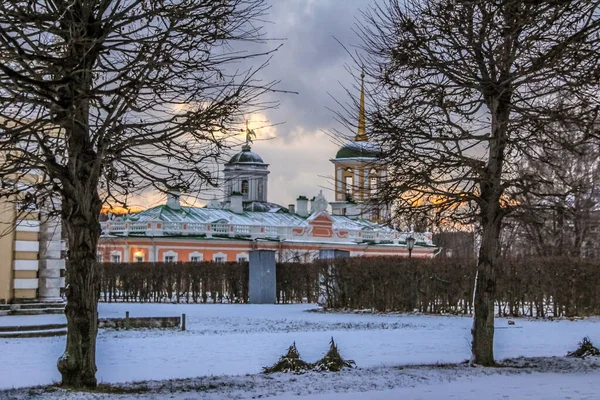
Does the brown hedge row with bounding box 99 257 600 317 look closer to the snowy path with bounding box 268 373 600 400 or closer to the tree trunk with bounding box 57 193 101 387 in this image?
the snowy path with bounding box 268 373 600 400

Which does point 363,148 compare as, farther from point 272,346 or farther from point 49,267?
point 49,267

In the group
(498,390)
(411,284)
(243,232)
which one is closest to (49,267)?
(411,284)

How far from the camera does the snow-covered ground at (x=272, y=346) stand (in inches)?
470

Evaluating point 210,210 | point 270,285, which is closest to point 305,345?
point 270,285

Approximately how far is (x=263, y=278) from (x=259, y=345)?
59.4ft

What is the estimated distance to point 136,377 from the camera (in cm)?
1164

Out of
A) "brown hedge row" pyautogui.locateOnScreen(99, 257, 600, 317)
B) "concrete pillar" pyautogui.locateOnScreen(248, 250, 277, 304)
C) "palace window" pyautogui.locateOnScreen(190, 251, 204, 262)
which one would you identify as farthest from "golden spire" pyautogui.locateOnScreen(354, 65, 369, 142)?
"palace window" pyautogui.locateOnScreen(190, 251, 204, 262)

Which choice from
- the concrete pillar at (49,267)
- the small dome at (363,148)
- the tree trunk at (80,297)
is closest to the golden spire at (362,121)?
the small dome at (363,148)

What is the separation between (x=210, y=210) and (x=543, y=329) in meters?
44.0

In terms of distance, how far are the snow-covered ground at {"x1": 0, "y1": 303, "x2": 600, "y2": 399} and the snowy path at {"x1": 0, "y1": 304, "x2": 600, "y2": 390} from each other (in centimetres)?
1

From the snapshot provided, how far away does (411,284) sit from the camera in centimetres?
2839

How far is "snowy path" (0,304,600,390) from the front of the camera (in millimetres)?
12516

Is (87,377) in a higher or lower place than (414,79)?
lower

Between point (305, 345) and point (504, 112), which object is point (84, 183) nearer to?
point (504, 112)
